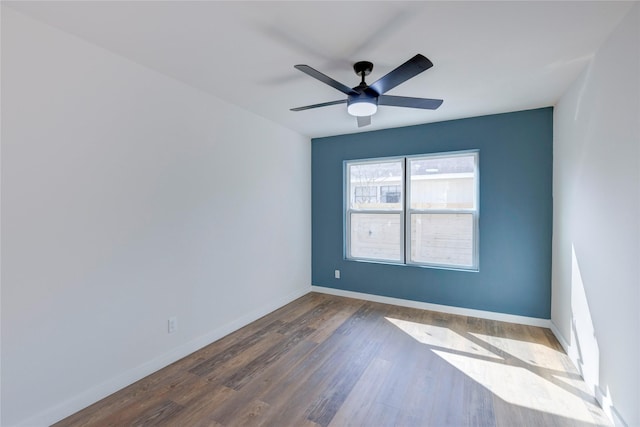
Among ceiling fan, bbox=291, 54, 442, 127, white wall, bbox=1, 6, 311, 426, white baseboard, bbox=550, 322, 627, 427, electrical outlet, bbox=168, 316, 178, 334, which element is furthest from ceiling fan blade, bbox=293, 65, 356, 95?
white baseboard, bbox=550, 322, 627, 427

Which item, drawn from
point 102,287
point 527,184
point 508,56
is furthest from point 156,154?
point 527,184

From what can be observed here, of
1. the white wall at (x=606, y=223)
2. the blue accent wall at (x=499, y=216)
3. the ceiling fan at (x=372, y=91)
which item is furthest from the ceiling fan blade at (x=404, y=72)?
the blue accent wall at (x=499, y=216)

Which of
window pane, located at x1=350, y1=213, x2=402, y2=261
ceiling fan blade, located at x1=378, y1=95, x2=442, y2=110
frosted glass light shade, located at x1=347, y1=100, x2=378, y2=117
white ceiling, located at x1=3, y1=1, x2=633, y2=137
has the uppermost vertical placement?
white ceiling, located at x1=3, y1=1, x2=633, y2=137

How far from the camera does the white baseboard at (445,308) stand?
335 cm

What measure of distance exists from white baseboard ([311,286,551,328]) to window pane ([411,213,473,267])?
0.57 meters

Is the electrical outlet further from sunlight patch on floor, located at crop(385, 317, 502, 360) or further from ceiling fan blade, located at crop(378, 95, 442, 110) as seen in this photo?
ceiling fan blade, located at crop(378, 95, 442, 110)

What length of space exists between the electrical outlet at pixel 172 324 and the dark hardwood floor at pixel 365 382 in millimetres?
295

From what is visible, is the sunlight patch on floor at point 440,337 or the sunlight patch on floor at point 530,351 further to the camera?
the sunlight patch on floor at point 440,337

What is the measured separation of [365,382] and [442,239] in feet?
7.33

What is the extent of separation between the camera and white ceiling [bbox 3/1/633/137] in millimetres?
1669

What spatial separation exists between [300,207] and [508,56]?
10.1ft

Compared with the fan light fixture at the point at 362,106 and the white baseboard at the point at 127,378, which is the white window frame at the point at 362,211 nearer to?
the white baseboard at the point at 127,378

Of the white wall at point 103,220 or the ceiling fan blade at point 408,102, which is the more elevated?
the ceiling fan blade at point 408,102

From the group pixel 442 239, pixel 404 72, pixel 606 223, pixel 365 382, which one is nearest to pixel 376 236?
pixel 442 239
